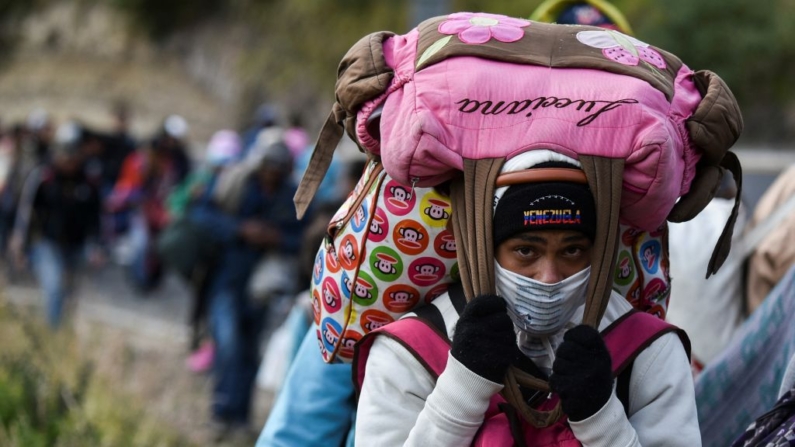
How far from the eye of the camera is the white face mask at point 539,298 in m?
2.22

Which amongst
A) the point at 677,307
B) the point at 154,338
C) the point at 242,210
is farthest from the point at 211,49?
the point at 677,307

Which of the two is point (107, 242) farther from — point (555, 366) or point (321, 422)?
point (555, 366)

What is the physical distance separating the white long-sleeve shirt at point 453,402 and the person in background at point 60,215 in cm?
748

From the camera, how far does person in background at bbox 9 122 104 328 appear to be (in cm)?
961

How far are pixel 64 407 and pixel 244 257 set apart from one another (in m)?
1.83

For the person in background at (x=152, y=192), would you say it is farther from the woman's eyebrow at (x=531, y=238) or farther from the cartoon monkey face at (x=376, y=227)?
the woman's eyebrow at (x=531, y=238)

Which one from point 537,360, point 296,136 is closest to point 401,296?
point 537,360

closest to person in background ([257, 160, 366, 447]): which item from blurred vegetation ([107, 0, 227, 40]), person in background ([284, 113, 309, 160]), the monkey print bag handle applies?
the monkey print bag handle

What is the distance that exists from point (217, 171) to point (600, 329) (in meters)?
6.04

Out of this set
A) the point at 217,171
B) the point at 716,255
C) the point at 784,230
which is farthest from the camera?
the point at 217,171

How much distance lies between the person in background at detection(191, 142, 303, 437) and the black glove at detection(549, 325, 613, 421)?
5.25 meters

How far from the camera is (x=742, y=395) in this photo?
3.19 m

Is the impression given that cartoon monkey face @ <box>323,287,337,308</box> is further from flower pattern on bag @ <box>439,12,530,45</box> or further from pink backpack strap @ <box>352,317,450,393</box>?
flower pattern on bag @ <box>439,12,530,45</box>

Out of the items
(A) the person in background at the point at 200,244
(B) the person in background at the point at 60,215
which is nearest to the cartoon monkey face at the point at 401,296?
(A) the person in background at the point at 200,244
